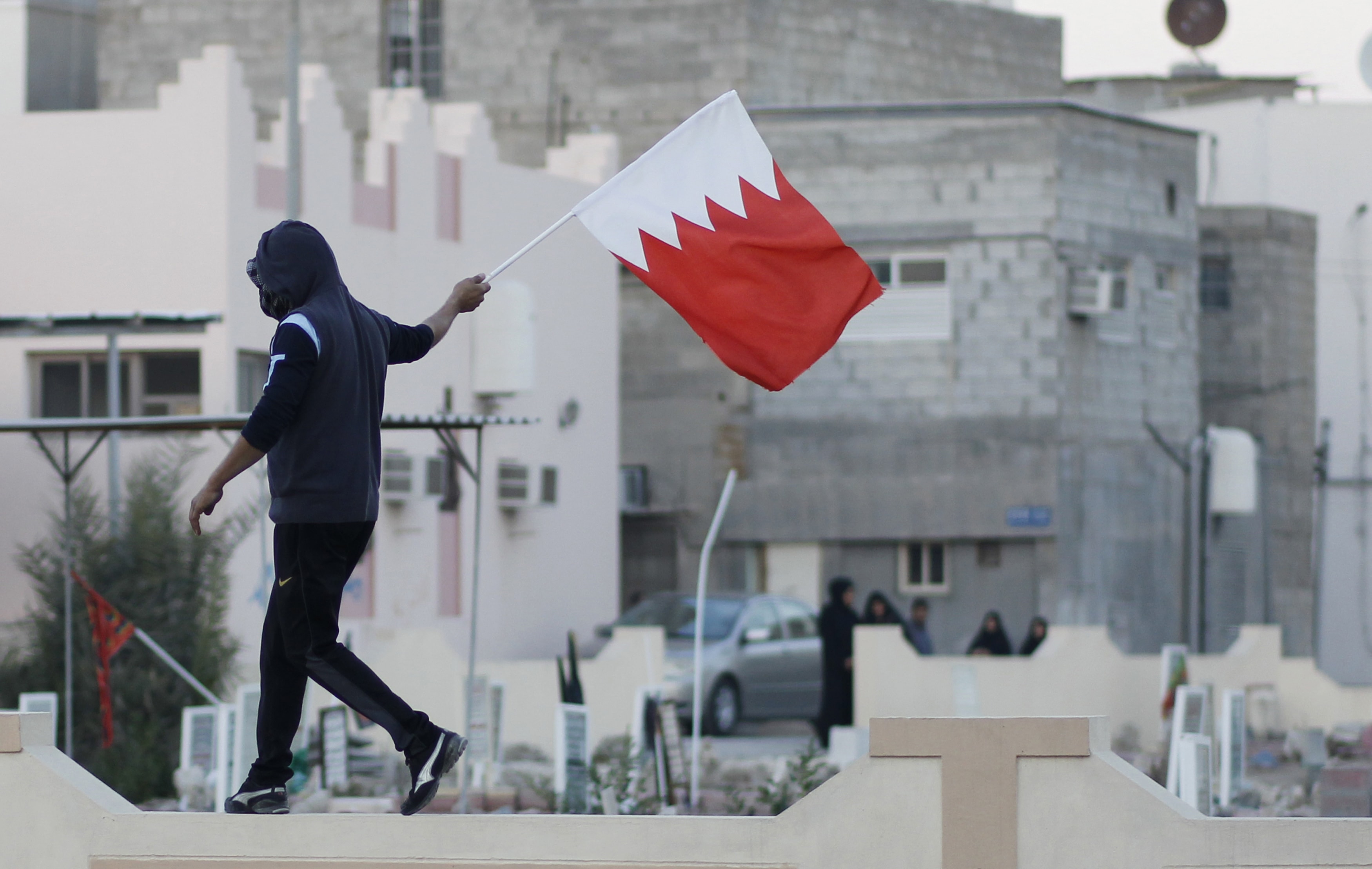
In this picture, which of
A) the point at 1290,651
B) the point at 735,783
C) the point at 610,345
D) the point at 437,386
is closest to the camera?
the point at 735,783

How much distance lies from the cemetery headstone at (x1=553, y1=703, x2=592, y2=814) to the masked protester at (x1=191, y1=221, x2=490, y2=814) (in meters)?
7.17

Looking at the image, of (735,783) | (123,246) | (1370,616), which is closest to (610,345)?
(123,246)

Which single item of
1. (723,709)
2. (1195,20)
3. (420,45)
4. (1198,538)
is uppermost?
(1195,20)

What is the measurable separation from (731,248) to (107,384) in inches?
579

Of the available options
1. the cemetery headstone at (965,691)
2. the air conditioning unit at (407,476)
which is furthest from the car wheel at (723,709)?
the cemetery headstone at (965,691)

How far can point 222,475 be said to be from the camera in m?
6.19

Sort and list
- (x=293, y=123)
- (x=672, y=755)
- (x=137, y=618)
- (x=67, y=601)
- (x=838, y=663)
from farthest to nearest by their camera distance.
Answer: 1. (x=293, y=123)
2. (x=838, y=663)
3. (x=137, y=618)
4. (x=67, y=601)
5. (x=672, y=755)

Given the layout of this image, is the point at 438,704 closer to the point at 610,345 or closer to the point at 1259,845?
the point at 610,345

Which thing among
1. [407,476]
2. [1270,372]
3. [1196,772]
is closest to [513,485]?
[407,476]

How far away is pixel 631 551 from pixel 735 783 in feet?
46.4

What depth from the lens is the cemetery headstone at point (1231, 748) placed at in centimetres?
1460

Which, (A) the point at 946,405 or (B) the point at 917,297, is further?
(A) the point at 946,405

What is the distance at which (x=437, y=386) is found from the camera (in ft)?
80.1

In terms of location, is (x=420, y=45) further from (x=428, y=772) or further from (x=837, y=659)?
(x=428, y=772)
